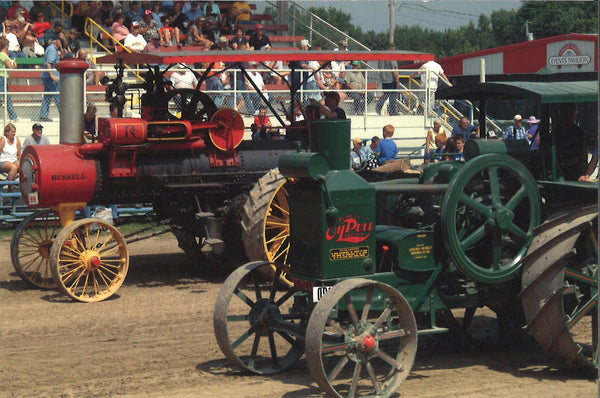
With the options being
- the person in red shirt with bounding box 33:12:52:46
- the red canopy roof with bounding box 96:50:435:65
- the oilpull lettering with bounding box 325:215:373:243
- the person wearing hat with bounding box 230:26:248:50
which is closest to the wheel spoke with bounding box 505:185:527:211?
the oilpull lettering with bounding box 325:215:373:243

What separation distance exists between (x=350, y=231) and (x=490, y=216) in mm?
1026

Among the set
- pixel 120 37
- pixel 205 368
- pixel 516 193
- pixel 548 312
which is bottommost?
pixel 205 368

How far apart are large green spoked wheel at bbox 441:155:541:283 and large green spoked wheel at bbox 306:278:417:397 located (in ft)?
1.97

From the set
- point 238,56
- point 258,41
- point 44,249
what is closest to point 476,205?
point 238,56

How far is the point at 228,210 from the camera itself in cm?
1064

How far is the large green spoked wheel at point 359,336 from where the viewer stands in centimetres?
593

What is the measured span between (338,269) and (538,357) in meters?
1.96

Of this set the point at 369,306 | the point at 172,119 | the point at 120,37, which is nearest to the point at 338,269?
the point at 369,306

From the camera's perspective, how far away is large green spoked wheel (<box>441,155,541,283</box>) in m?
6.56

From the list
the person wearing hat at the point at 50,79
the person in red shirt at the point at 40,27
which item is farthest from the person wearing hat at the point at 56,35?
the person wearing hat at the point at 50,79

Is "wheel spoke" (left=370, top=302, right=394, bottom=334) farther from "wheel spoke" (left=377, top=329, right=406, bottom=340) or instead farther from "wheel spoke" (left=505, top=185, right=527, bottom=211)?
"wheel spoke" (left=505, top=185, right=527, bottom=211)

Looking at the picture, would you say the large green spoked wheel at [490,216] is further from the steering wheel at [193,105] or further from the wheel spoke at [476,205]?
the steering wheel at [193,105]

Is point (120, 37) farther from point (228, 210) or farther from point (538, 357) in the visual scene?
point (538, 357)

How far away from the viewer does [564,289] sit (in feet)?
21.3
